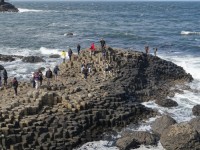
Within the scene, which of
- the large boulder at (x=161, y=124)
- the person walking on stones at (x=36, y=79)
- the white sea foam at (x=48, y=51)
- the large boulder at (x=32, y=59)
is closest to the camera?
the large boulder at (x=161, y=124)

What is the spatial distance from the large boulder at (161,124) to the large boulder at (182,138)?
6.94 feet

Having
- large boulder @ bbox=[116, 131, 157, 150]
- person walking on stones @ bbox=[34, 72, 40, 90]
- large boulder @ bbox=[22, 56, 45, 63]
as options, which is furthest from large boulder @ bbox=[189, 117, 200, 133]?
large boulder @ bbox=[22, 56, 45, 63]

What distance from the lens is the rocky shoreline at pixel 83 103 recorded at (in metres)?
22.4

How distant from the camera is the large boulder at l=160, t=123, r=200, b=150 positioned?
2173 cm

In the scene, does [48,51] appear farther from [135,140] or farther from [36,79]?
[135,140]

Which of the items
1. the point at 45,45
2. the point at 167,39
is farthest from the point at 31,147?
the point at 167,39

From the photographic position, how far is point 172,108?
29.3m

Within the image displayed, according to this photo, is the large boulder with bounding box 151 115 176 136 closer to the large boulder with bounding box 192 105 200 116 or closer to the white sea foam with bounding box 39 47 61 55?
the large boulder with bounding box 192 105 200 116

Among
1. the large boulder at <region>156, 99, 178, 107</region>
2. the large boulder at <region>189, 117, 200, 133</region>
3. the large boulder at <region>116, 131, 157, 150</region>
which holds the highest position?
the large boulder at <region>189, 117, 200, 133</region>

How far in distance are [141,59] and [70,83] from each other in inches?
343

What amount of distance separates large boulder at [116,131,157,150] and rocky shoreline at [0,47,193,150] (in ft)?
0.19

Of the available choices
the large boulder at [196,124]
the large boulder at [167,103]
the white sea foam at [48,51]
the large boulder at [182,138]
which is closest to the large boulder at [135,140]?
the large boulder at [182,138]

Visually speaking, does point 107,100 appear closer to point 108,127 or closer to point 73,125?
point 108,127

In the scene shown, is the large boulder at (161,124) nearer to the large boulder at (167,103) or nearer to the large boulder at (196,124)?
the large boulder at (196,124)
